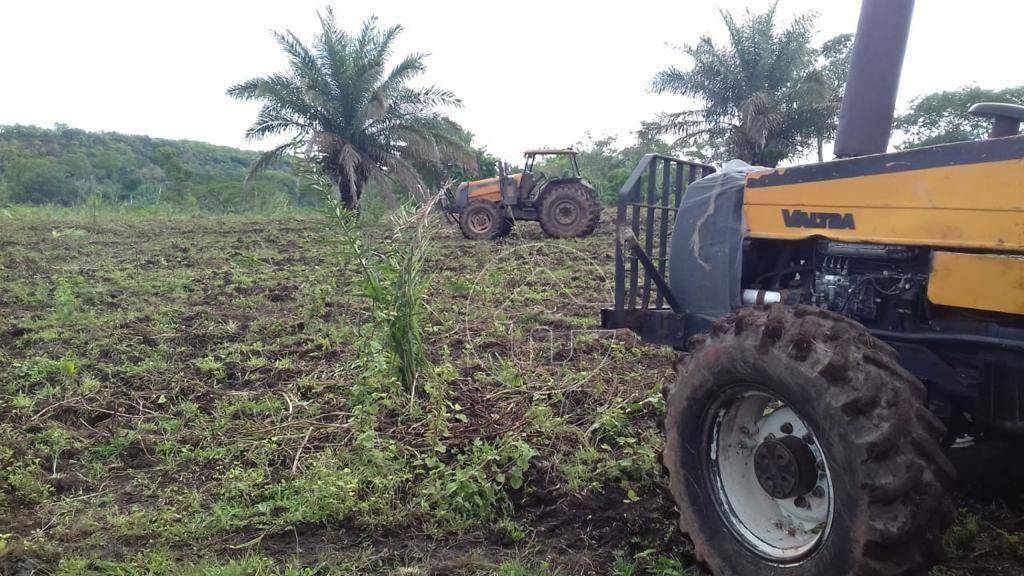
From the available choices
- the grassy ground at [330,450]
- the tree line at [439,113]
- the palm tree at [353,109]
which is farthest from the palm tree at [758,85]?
the grassy ground at [330,450]

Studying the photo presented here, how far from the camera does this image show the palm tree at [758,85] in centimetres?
2244

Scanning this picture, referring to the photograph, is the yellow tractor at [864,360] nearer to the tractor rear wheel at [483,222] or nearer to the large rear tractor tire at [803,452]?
the large rear tractor tire at [803,452]

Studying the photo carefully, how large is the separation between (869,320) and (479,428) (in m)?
2.49

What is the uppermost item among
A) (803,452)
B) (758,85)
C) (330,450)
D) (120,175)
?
(758,85)

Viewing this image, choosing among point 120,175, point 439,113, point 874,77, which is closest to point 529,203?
point 439,113

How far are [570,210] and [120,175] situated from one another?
30450 mm

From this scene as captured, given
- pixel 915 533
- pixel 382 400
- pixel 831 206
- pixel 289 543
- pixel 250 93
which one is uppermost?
pixel 250 93

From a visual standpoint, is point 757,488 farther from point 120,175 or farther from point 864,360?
point 120,175

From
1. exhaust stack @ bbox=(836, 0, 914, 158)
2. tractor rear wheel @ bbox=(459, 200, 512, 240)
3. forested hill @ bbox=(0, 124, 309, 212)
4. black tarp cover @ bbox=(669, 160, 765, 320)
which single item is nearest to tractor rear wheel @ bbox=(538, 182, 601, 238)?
tractor rear wheel @ bbox=(459, 200, 512, 240)

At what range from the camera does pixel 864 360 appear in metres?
2.48

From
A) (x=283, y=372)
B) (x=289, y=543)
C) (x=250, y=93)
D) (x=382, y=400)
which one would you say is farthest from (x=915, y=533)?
(x=250, y=93)

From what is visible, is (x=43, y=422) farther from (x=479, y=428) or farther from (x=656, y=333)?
(x=656, y=333)

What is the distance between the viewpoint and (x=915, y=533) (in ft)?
7.54

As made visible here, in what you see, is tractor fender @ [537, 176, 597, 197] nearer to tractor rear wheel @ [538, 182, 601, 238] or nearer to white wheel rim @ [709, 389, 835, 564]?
tractor rear wheel @ [538, 182, 601, 238]
